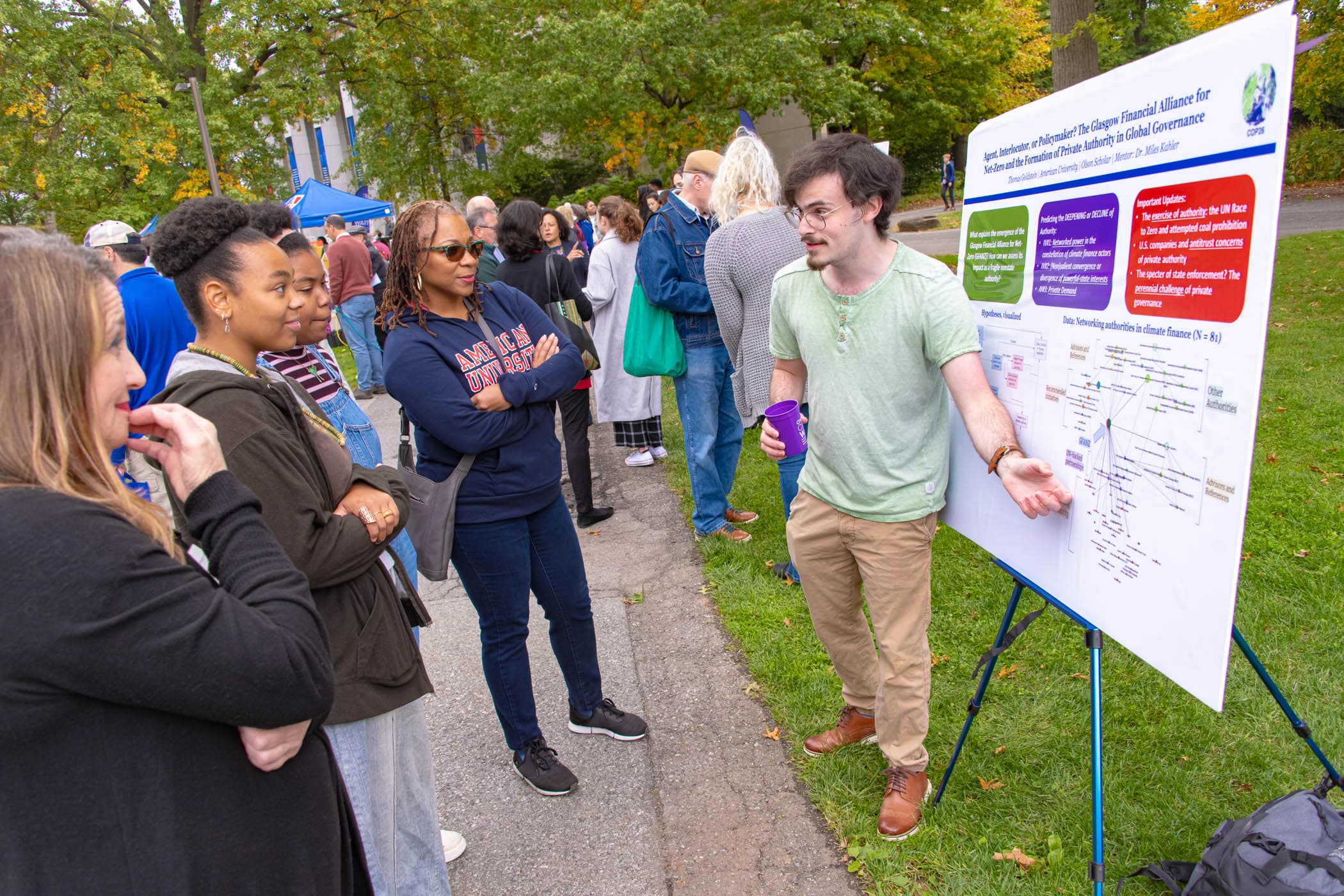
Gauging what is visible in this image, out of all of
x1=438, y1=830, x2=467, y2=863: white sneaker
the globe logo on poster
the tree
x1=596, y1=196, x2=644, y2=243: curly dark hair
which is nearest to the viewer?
the globe logo on poster

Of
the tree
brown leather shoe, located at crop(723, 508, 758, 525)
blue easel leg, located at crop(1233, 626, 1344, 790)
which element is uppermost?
the tree

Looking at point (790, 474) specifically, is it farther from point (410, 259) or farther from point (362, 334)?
point (362, 334)

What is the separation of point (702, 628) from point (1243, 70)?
3368 mm

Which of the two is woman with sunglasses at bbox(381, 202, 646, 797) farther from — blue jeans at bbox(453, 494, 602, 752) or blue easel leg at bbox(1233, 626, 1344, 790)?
blue easel leg at bbox(1233, 626, 1344, 790)

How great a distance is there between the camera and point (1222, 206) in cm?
164

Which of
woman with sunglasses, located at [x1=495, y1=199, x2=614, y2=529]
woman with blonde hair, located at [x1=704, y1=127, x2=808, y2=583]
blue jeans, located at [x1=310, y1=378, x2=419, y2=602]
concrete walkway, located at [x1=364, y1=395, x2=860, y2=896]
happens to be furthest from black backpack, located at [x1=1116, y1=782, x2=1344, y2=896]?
woman with sunglasses, located at [x1=495, y1=199, x2=614, y2=529]

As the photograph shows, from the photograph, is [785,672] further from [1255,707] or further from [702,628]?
[1255,707]

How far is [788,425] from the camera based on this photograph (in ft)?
8.98

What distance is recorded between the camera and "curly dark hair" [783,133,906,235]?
2508 mm

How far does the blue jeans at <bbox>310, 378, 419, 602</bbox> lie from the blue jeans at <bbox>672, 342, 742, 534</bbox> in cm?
216

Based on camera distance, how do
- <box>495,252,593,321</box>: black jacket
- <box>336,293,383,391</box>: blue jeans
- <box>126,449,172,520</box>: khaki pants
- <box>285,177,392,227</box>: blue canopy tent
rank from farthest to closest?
<box>285,177,392,227</box>: blue canopy tent < <box>336,293,383,391</box>: blue jeans < <box>495,252,593,321</box>: black jacket < <box>126,449,172,520</box>: khaki pants

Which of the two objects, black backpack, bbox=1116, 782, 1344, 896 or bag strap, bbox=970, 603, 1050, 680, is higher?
bag strap, bbox=970, 603, 1050, 680

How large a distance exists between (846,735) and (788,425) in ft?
4.18

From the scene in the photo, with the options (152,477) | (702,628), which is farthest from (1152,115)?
(152,477)
